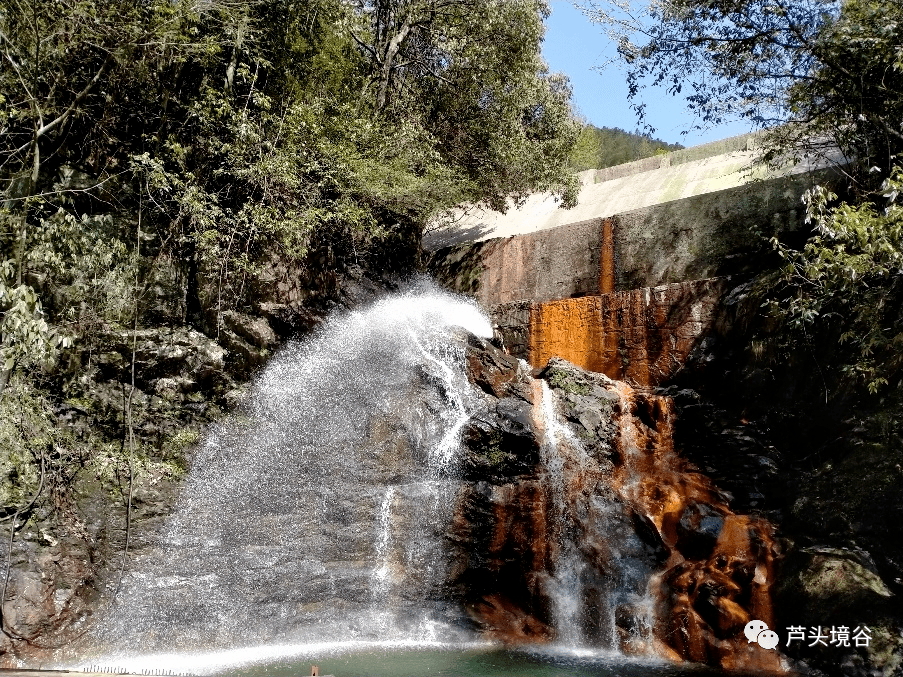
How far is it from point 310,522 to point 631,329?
7.57m

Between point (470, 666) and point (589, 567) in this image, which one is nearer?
point (470, 666)

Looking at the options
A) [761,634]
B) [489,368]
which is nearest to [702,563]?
[761,634]

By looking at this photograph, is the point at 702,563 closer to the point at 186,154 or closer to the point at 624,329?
the point at 624,329

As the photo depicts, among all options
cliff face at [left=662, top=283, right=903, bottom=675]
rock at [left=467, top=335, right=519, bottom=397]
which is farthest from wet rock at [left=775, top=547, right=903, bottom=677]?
rock at [left=467, top=335, right=519, bottom=397]

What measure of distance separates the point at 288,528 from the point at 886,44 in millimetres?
9594

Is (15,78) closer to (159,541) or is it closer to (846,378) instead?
(159,541)

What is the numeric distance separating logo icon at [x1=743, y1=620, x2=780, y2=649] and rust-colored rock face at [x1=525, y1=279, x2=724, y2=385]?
5.59 metres

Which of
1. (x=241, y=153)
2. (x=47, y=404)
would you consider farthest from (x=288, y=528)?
(x=241, y=153)

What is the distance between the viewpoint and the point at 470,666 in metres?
7.06

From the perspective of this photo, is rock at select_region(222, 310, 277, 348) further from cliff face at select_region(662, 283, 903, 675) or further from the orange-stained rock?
cliff face at select_region(662, 283, 903, 675)

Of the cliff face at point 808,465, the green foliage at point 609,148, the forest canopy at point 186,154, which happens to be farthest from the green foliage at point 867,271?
the green foliage at point 609,148

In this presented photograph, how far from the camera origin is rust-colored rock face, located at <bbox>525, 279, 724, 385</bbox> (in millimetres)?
12344

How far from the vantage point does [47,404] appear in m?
8.05

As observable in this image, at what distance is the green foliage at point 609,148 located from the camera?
67.2ft
